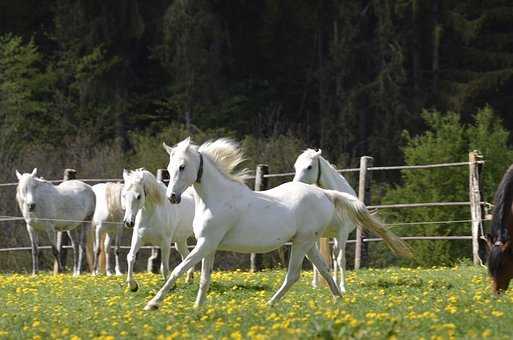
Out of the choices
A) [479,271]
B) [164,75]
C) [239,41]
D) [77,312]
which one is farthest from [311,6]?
[77,312]

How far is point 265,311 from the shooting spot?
33.7 feet

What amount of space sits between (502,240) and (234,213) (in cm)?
258

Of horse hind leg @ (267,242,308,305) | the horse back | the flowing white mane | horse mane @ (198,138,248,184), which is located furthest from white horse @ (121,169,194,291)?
the horse back

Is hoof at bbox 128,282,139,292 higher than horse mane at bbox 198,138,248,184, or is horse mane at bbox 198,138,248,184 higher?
horse mane at bbox 198,138,248,184

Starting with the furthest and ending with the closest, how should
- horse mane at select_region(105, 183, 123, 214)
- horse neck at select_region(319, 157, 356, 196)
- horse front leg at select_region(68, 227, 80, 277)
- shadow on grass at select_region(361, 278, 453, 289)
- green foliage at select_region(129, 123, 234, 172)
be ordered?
green foliage at select_region(129, 123, 234, 172) → horse front leg at select_region(68, 227, 80, 277) → horse mane at select_region(105, 183, 123, 214) → horse neck at select_region(319, 157, 356, 196) → shadow on grass at select_region(361, 278, 453, 289)

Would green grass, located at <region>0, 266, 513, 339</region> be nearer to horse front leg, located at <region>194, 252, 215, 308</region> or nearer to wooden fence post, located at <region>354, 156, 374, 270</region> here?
horse front leg, located at <region>194, 252, 215, 308</region>

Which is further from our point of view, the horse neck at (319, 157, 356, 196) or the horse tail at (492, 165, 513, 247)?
the horse neck at (319, 157, 356, 196)

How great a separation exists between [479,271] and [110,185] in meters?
6.25

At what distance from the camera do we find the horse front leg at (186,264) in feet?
35.8

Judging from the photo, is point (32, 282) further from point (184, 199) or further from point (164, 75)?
point (164, 75)

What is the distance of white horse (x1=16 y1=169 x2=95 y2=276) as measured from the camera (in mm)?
19891

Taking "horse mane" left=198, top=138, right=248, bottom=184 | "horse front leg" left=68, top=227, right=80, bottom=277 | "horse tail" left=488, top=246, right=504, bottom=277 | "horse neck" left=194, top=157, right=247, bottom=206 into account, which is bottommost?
"horse front leg" left=68, top=227, right=80, bottom=277

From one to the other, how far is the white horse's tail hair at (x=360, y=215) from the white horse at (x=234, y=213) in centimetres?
32

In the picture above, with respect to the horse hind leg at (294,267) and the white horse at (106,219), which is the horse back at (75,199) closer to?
the white horse at (106,219)
